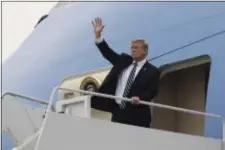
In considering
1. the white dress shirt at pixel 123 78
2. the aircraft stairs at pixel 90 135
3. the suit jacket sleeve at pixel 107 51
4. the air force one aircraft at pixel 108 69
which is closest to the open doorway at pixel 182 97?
the air force one aircraft at pixel 108 69

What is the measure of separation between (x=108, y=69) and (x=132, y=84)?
7.45 feet

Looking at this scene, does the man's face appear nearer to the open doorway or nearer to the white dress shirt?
the white dress shirt

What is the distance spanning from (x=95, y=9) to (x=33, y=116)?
10.1ft

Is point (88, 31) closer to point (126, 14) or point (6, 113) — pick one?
point (126, 14)

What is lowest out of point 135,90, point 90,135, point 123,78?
point 90,135

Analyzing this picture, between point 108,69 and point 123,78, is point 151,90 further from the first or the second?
point 108,69

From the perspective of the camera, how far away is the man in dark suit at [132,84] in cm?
539

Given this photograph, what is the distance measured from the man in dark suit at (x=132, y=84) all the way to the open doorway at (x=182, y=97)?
1375 millimetres

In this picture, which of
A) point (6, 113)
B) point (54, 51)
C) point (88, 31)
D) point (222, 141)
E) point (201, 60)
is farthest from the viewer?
point (54, 51)

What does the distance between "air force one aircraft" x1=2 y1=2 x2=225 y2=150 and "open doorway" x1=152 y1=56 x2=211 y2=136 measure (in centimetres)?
1

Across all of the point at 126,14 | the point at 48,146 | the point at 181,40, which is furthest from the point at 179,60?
the point at 48,146

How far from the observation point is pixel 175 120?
299 inches

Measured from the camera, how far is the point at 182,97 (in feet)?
24.3

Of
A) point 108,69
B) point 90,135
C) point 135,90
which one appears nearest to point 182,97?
point 108,69
